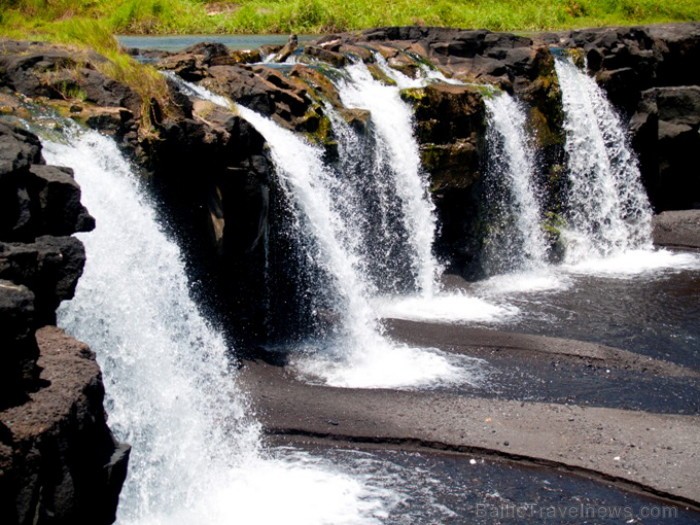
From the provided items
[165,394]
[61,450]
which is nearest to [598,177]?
[165,394]

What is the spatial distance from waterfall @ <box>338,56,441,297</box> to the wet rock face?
26.9 ft

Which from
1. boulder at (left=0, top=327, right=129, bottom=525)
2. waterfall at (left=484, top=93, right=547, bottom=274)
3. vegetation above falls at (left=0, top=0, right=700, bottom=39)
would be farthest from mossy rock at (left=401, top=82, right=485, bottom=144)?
vegetation above falls at (left=0, top=0, right=700, bottom=39)

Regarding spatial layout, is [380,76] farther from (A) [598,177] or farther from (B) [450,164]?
(A) [598,177]

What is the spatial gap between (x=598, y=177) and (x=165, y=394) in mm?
13213

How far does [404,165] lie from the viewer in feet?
50.5

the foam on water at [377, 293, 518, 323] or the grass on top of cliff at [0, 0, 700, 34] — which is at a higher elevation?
the grass on top of cliff at [0, 0, 700, 34]

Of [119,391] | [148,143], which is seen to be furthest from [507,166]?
[119,391]

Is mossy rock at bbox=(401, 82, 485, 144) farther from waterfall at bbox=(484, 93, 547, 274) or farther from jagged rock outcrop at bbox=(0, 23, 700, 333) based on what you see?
waterfall at bbox=(484, 93, 547, 274)

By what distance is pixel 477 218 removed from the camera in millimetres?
16766

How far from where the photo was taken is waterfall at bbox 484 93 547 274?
17.1m

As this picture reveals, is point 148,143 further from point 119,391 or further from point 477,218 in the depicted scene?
point 477,218

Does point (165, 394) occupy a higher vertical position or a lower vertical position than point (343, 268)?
lower

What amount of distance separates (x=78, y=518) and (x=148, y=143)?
6.01 m

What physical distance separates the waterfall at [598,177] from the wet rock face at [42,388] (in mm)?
13134
